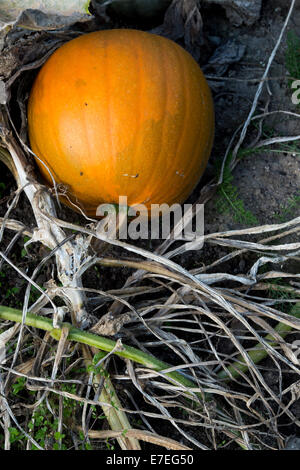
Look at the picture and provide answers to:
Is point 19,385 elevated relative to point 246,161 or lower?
lower

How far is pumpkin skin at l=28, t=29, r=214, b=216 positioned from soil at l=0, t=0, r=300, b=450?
0.28 m

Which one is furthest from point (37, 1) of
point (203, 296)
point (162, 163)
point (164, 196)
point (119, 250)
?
point (203, 296)

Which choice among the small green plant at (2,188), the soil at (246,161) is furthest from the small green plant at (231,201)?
the small green plant at (2,188)

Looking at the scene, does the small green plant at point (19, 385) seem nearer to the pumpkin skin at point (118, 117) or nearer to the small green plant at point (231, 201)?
the pumpkin skin at point (118, 117)

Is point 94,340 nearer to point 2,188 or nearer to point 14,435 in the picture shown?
point 14,435

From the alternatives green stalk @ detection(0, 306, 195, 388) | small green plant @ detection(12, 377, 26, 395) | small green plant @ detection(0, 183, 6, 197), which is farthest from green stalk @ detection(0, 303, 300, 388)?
small green plant @ detection(0, 183, 6, 197)

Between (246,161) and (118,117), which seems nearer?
(118,117)

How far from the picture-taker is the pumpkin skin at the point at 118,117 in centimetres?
→ 152

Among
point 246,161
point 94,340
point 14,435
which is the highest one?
point 246,161

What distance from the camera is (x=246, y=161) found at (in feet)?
6.35

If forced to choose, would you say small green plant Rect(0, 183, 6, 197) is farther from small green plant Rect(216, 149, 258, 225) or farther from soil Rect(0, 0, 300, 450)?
small green plant Rect(216, 149, 258, 225)

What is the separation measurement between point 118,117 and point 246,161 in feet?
1.98

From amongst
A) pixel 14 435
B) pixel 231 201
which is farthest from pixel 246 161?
pixel 14 435

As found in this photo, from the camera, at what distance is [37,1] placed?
145cm
